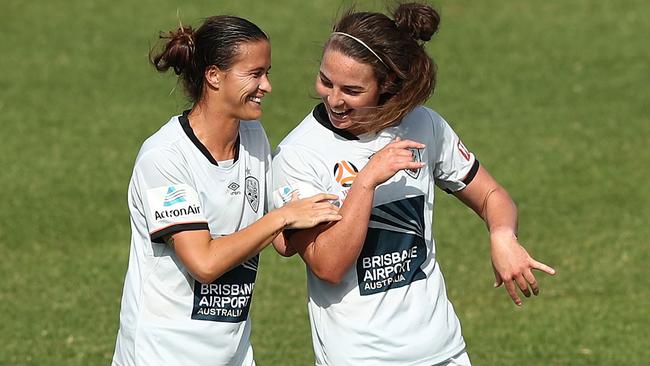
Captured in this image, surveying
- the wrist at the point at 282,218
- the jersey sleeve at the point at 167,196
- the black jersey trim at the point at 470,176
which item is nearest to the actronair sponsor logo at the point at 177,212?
the jersey sleeve at the point at 167,196

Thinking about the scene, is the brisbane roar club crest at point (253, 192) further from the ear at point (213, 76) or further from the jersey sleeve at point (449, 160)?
the jersey sleeve at point (449, 160)

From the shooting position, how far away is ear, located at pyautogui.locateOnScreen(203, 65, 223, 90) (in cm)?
479

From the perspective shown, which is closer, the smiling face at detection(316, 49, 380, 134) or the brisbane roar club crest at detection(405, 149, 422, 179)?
the smiling face at detection(316, 49, 380, 134)

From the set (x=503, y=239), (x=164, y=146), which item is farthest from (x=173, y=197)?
(x=503, y=239)

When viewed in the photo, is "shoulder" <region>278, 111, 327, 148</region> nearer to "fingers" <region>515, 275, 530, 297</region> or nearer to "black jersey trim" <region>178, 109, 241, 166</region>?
"black jersey trim" <region>178, 109, 241, 166</region>

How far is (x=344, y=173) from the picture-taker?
4801mm

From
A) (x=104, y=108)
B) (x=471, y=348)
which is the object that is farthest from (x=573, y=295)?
(x=104, y=108)

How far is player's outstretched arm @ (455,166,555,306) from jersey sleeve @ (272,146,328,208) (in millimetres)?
746

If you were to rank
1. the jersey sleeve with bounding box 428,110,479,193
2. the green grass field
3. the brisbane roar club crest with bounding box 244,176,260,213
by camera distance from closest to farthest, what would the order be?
the brisbane roar club crest with bounding box 244,176,260,213 → the jersey sleeve with bounding box 428,110,479,193 → the green grass field

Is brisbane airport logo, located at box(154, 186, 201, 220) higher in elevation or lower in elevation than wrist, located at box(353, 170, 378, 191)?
higher

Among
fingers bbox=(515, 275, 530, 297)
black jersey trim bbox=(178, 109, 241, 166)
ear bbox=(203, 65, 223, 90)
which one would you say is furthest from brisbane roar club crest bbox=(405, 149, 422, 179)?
ear bbox=(203, 65, 223, 90)

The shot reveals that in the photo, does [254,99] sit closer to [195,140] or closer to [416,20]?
[195,140]

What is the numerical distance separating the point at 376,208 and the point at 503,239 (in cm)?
54

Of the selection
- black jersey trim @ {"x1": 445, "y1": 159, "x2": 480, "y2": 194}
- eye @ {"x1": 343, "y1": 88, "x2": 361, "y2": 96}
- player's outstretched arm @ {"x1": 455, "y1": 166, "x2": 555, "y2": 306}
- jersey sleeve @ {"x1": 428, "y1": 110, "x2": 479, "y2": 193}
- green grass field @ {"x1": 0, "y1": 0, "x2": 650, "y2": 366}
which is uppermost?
eye @ {"x1": 343, "y1": 88, "x2": 361, "y2": 96}
